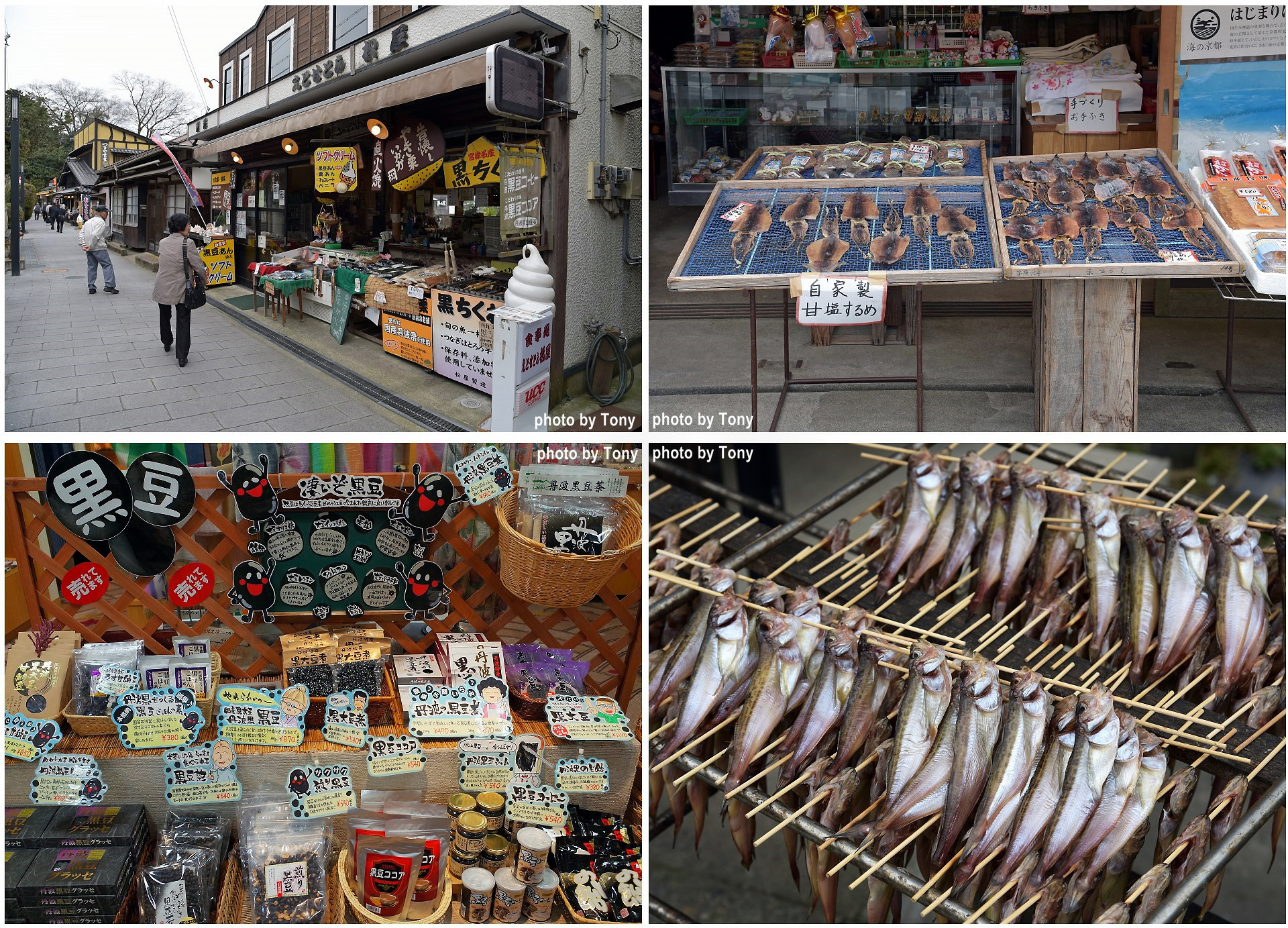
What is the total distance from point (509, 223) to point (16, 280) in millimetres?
3880

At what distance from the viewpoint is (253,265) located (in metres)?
10.7

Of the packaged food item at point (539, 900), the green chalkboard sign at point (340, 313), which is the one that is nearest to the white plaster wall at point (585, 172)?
the green chalkboard sign at point (340, 313)

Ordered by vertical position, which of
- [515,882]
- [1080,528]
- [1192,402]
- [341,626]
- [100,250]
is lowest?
[515,882]

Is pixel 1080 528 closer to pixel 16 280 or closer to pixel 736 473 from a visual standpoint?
pixel 736 473

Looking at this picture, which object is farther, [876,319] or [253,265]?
[253,265]

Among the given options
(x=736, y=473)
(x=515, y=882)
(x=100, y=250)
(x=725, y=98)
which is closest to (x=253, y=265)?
(x=100, y=250)

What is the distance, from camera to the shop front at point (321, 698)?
288 centimetres

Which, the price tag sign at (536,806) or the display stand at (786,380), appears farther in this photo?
the display stand at (786,380)

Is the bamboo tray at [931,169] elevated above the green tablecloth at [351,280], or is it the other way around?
the bamboo tray at [931,169]

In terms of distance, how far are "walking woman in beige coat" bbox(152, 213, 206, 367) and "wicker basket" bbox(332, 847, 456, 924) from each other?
5650 millimetres

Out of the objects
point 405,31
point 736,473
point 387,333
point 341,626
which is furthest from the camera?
point 387,333

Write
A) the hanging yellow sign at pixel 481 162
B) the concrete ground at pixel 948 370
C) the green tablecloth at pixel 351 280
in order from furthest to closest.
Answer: the green tablecloth at pixel 351 280 < the hanging yellow sign at pixel 481 162 < the concrete ground at pixel 948 370

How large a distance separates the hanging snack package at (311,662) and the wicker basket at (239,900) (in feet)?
2.02

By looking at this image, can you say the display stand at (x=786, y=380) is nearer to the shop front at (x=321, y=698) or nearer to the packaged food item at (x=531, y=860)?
the shop front at (x=321, y=698)
